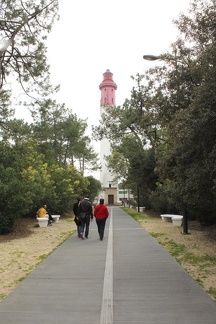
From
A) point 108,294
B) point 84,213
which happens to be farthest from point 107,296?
point 84,213

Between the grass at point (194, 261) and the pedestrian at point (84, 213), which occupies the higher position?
the pedestrian at point (84, 213)

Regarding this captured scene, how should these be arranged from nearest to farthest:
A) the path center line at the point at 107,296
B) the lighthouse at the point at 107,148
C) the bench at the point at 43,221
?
the path center line at the point at 107,296, the bench at the point at 43,221, the lighthouse at the point at 107,148

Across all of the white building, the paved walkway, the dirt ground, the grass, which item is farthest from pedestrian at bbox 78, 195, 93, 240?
the white building

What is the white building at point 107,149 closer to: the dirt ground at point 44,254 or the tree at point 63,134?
the tree at point 63,134

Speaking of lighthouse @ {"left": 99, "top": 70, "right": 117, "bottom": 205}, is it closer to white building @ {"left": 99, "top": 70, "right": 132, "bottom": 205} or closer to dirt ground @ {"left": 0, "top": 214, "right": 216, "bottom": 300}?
white building @ {"left": 99, "top": 70, "right": 132, "bottom": 205}

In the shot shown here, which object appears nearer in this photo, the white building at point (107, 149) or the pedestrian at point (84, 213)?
the pedestrian at point (84, 213)

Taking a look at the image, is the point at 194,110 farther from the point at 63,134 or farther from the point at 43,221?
the point at 63,134

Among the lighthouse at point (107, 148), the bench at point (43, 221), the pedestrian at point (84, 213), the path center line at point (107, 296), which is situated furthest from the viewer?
the lighthouse at point (107, 148)

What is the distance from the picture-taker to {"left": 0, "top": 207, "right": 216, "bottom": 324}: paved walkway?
14.4 feet

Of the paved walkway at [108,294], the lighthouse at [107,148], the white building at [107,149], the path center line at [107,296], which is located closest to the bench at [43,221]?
the paved walkway at [108,294]

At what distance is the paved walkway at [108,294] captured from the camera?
172 inches

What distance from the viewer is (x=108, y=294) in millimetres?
5387

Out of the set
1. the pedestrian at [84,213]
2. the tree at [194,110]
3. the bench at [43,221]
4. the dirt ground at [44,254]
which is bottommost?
the dirt ground at [44,254]

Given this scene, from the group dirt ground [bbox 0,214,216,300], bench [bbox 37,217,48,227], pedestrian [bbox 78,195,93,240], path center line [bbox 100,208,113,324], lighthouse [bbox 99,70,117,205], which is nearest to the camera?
path center line [bbox 100,208,113,324]
